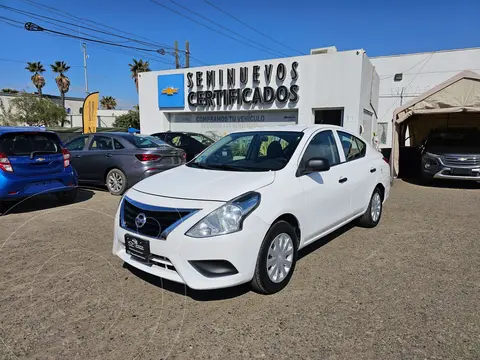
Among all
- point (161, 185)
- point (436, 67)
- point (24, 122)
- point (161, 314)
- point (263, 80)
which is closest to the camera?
point (161, 314)

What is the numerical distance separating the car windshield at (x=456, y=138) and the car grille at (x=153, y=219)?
33.0 ft

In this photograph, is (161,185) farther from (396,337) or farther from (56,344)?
(396,337)

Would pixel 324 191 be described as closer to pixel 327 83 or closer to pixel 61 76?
pixel 327 83

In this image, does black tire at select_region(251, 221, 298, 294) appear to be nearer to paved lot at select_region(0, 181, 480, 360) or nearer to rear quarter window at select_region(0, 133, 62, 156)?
paved lot at select_region(0, 181, 480, 360)

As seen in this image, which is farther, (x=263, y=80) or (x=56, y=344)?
(x=263, y=80)

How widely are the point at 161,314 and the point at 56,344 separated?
818mm

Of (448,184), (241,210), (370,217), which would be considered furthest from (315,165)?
(448,184)

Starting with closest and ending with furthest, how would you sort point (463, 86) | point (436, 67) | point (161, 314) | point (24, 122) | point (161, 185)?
point (161, 314), point (161, 185), point (463, 86), point (436, 67), point (24, 122)

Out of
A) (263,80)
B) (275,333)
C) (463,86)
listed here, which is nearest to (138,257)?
(275,333)

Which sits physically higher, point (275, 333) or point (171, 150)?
point (171, 150)

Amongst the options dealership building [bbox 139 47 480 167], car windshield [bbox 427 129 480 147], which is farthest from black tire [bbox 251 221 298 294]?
car windshield [bbox 427 129 480 147]

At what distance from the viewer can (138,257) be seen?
330cm

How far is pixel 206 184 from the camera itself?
343 centimetres

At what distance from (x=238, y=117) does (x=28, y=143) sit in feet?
36.6
